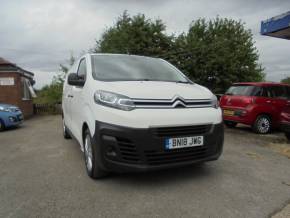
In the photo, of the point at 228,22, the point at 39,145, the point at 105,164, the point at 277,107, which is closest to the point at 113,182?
the point at 105,164

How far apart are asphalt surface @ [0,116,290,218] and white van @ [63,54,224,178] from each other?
34 cm

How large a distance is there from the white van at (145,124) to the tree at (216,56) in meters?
13.4

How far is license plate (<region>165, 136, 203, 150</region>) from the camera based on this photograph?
3.15m

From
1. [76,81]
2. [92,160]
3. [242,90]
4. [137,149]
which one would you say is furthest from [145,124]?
[242,90]

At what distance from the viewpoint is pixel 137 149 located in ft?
10.1

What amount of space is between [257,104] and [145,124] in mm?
5685

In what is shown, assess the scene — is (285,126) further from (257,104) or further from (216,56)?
(216,56)

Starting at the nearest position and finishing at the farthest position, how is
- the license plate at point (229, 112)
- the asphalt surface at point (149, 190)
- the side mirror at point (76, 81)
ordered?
the asphalt surface at point (149, 190) < the side mirror at point (76, 81) < the license plate at point (229, 112)

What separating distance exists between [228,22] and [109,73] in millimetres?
20482

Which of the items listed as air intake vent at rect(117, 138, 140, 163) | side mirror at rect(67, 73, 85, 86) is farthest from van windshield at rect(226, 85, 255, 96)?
air intake vent at rect(117, 138, 140, 163)

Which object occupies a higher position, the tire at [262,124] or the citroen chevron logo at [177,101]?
the citroen chevron logo at [177,101]

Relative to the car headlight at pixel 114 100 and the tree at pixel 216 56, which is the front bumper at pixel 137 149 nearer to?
the car headlight at pixel 114 100

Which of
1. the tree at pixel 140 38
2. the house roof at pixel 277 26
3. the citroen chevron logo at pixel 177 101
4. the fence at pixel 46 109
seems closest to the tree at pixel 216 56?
the tree at pixel 140 38

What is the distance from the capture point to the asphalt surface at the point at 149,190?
111 inches
